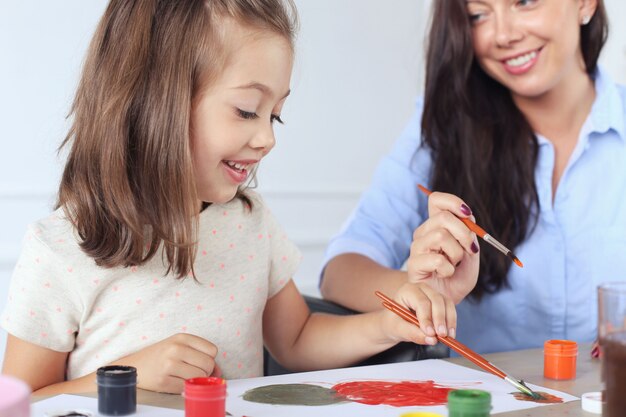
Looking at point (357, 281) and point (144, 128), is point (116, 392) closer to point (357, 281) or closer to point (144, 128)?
point (144, 128)

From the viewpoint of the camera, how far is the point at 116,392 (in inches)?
38.3

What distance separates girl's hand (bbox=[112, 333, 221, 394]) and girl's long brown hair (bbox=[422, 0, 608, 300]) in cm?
79

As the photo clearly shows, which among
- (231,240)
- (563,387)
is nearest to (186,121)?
(231,240)

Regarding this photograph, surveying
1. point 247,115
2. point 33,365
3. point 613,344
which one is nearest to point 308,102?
point 247,115

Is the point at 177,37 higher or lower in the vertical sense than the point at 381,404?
higher

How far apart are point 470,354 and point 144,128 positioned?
57 cm

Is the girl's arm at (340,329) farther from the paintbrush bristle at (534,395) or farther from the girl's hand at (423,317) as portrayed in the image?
the paintbrush bristle at (534,395)

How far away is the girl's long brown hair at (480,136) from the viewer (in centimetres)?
181

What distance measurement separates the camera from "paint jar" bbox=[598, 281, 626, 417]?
2.75 ft

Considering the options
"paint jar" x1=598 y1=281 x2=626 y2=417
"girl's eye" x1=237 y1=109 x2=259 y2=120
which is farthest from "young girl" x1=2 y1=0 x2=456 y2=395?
"paint jar" x1=598 y1=281 x2=626 y2=417

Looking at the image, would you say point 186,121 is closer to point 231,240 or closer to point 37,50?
point 231,240

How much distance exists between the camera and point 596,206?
1.85 metres

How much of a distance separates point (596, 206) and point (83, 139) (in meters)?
1.09

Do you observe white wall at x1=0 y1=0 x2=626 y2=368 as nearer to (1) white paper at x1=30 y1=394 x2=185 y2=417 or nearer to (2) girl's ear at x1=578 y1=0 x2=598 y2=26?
(2) girl's ear at x1=578 y1=0 x2=598 y2=26
